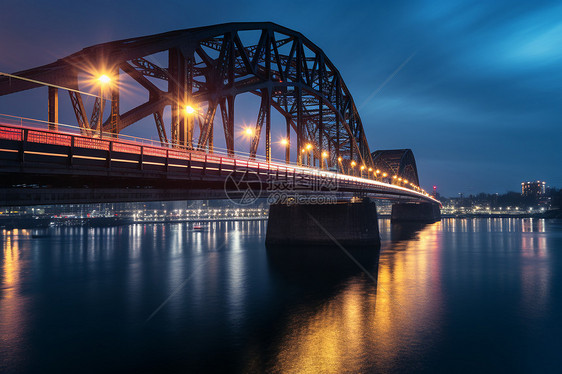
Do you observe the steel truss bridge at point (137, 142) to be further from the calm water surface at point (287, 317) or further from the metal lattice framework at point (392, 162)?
the metal lattice framework at point (392, 162)

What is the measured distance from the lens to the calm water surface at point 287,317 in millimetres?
18172

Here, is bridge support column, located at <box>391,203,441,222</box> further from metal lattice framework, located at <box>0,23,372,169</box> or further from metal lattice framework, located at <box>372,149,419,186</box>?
metal lattice framework, located at <box>0,23,372,169</box>

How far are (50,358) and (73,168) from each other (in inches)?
368

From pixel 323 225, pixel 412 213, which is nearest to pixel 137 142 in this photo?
pixel 323 225

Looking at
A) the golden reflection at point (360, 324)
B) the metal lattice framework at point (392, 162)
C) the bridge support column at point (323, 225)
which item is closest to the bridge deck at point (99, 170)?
the golden reflection at point (360, 324)

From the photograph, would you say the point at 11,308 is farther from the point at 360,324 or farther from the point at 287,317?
the point at 360,324

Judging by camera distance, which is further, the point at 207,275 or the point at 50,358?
the point at 207,275

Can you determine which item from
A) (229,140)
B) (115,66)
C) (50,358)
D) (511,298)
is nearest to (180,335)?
(50,358)

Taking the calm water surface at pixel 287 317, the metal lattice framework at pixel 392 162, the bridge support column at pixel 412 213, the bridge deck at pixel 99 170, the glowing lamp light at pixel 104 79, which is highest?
the metal lattice framework at pixel 392 162

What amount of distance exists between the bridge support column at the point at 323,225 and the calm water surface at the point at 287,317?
252 inches

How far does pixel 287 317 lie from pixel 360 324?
4725 millimetres

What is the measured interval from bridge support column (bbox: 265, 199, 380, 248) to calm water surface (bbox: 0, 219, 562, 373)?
639 cm

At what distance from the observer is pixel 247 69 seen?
45.3 metres

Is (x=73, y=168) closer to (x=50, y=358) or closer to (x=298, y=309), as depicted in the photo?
(x=50, y=358)
